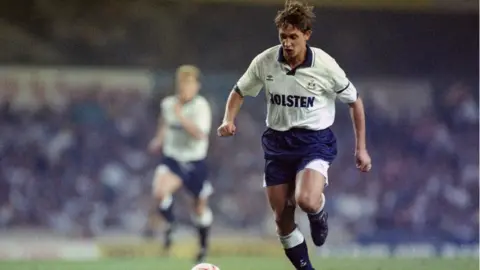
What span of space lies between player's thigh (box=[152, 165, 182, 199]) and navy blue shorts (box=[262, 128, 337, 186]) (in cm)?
276

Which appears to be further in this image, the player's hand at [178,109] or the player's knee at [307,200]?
the player's hand at [178,109]

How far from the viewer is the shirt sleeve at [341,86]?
4059 mm

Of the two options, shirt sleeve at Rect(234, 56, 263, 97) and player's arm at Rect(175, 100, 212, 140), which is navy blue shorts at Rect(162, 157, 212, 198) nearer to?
player's arm at Rect(175, 100, 212, 140)

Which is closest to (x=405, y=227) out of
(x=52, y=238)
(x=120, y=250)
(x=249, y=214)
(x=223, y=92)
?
(x=249, y=214)

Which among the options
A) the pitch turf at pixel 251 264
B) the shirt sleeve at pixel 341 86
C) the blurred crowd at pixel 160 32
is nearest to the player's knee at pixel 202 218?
the pitch turf at pixel 251 264

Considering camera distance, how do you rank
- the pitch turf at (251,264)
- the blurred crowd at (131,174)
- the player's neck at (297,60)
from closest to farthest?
the player's neck at (297,60) → the pitch turf at (251,264) → the blurred crowd at (131,174)

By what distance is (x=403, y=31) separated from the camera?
7.27 m

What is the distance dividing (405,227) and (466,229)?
58 centimetres

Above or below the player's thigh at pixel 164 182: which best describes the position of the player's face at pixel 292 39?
above

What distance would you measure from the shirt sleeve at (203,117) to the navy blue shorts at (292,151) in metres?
2.69

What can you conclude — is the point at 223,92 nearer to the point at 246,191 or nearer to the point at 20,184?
the point at 246,191

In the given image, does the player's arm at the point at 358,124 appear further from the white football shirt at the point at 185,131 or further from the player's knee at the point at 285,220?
the white football shirt at the point at 185,131

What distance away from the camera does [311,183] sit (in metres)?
3.92

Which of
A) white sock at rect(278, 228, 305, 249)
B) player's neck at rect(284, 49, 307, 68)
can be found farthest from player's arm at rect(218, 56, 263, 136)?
white sock at rect(278, 228, 305, 249)
